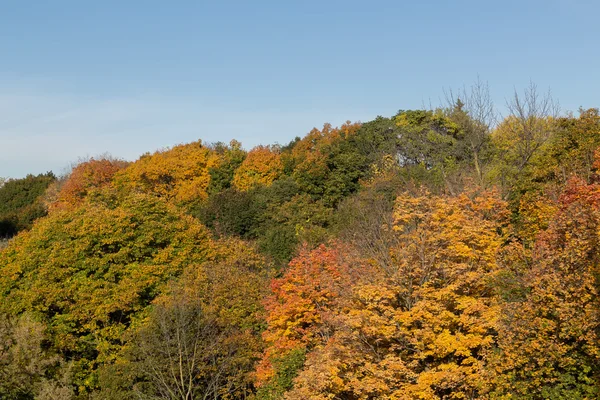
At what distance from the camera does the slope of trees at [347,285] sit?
650 inches

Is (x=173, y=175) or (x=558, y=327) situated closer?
(x=558, y=327)

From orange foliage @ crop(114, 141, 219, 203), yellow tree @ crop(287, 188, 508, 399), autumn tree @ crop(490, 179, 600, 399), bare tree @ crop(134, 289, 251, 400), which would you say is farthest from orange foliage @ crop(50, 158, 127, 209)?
autumn tree @ crop(490, 179, 600, 399)

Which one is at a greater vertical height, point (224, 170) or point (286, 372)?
point (224, 170)

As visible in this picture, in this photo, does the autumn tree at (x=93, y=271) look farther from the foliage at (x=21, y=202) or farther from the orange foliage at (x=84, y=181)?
the foliage at (x=21, y=202)

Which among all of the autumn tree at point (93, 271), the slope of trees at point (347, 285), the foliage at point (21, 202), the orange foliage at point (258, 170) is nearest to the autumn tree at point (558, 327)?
the slope of trees at point (347, 285)

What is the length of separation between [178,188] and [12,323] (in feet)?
120

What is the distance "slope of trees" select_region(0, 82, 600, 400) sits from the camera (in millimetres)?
16500

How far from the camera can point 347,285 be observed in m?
24.9

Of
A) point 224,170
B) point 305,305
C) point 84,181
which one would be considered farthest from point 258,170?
point 305,305

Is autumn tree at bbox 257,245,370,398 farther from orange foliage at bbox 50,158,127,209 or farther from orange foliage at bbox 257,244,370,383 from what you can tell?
orange foliage at bbox 50,158,127,209

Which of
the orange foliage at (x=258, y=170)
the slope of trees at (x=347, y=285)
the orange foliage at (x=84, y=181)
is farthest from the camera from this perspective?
the orange foliage at (x=84, y=181)

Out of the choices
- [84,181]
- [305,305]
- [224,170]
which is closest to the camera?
[305,305]

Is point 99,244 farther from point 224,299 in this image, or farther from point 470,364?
point 470,364

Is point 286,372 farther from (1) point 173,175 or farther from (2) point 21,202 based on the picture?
(2) point 21,202
